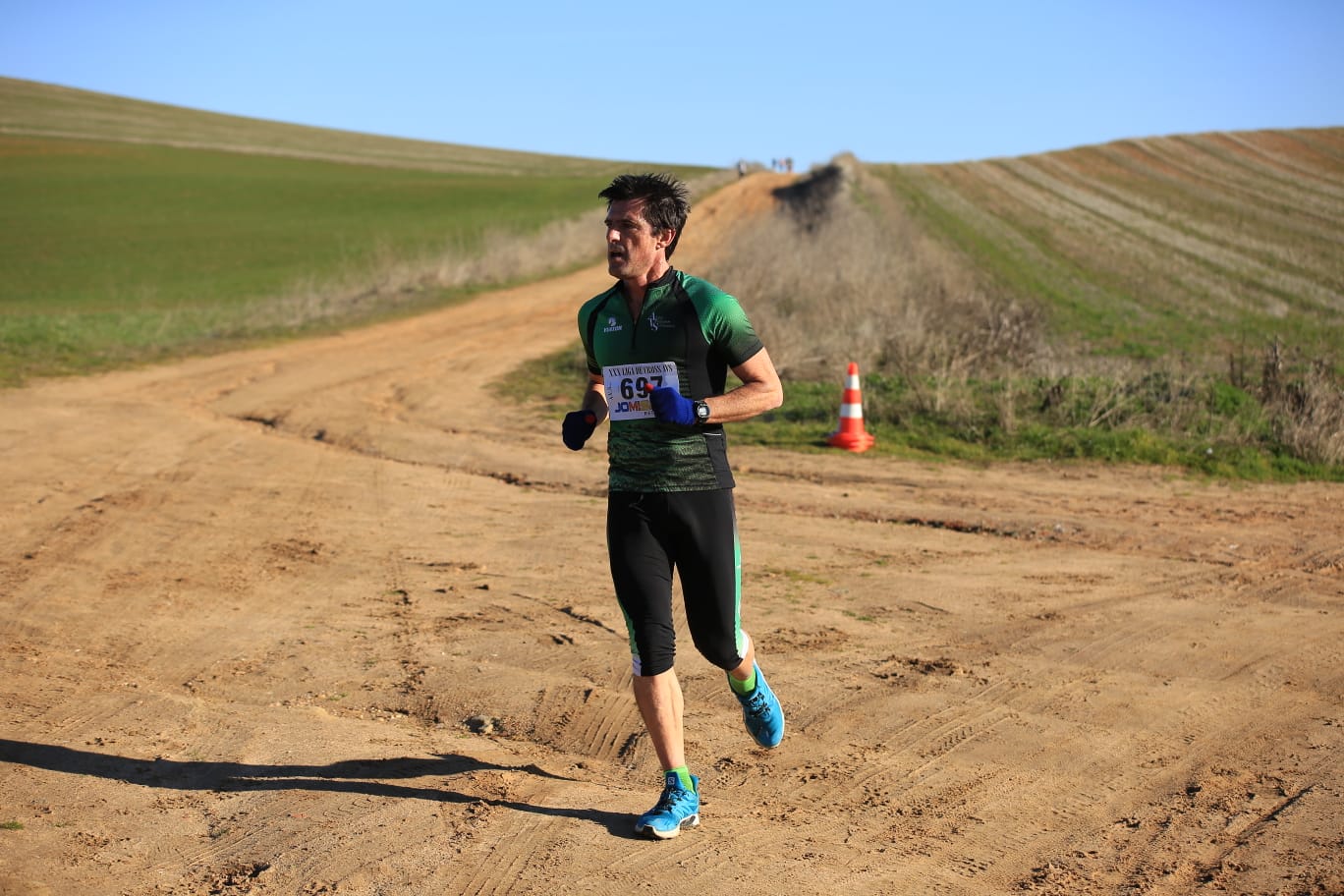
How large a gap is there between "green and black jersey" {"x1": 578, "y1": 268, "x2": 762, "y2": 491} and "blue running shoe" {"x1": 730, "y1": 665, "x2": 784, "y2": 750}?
916 mm

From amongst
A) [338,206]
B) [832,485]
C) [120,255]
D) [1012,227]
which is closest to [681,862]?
[832,485]

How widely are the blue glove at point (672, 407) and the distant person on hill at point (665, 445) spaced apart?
58 mm

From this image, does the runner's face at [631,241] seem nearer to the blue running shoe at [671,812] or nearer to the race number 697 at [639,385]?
the race number 697 at [639,385]

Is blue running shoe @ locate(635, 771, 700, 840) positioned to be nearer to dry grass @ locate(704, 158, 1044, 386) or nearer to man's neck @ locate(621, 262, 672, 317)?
man's neck @ locate(621, 262, 672, 317)

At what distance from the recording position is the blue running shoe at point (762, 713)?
4.59m

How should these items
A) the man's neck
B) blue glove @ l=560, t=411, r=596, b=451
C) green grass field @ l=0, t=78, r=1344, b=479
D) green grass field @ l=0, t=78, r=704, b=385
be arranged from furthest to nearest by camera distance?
green grass field @ l=0, t=78, r=704, b=385 < green grass field @ l=0, t=78, r=1344, b=479 < blue glove @ l=560, t=411, r=596, b=451 < the man's neck

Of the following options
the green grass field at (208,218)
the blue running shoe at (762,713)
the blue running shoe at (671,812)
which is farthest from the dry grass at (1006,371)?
the green grass field at (208,218)

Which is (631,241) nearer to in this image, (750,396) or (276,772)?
(750,396)

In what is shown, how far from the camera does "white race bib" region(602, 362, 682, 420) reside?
4.12 metres

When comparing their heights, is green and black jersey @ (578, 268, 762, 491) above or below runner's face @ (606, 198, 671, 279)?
below

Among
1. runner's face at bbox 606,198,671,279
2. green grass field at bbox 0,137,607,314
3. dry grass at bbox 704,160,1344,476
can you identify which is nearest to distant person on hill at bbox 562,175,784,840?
runner's face at bbox 606,198,671,279

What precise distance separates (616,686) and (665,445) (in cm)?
205

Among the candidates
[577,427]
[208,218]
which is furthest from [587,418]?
[208,218]

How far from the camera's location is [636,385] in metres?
4.15
